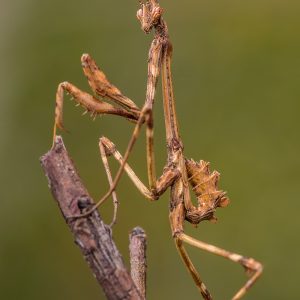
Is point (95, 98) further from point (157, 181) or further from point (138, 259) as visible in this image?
point (138, 259)

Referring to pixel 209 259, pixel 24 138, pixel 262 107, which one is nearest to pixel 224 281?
pixel 209 259

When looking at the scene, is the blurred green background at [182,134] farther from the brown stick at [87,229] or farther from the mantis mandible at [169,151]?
the brown stick at [87,229]

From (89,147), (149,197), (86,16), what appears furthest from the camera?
(86,16)

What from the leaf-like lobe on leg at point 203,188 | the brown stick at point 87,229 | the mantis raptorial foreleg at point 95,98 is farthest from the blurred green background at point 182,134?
the brown stick at point 87,229

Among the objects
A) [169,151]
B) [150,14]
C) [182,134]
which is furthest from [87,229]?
[182,134]

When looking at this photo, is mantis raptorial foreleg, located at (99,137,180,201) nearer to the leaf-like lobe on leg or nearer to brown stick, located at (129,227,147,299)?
the leaf-like lobe on leg

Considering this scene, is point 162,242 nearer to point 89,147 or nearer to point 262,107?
point 89,147
